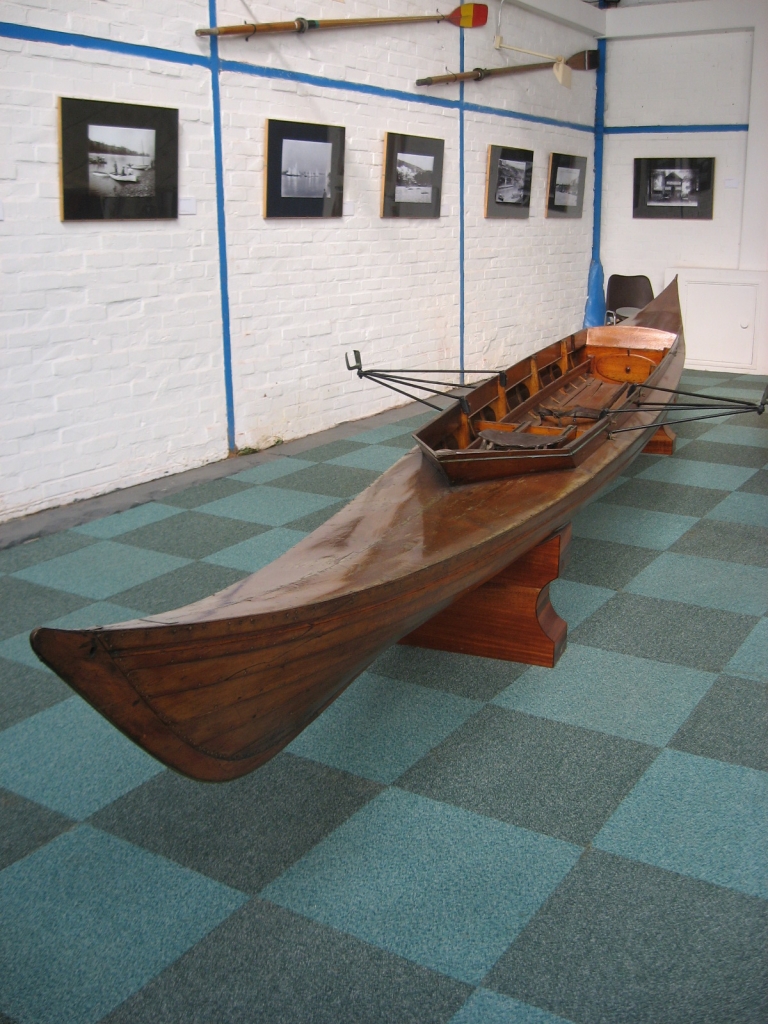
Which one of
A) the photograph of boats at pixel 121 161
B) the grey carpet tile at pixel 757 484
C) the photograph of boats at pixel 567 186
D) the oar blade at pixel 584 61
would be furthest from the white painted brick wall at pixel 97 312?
the oar blade at pixel 584 61

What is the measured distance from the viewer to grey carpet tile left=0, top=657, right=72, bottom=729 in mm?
2953

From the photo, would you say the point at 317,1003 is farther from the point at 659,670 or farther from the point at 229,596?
the point at 659,670

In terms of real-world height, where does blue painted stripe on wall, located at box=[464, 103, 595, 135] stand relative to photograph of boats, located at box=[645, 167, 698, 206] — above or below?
above

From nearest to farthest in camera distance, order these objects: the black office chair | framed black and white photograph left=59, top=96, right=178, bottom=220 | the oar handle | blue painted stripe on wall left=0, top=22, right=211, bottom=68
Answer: blue painted stripe on wall left=0, top=22, right=211, bottom=68
framed black and white photograph left=59, top=96, right=178, bottom=220
the oar handle
the black office chair

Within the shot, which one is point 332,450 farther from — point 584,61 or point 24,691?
point 584,61

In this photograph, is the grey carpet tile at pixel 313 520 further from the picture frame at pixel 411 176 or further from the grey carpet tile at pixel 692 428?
the picture frame at pixel 411 176

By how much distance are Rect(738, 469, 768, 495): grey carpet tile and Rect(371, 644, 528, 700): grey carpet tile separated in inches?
102

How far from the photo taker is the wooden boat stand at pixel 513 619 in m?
3.17

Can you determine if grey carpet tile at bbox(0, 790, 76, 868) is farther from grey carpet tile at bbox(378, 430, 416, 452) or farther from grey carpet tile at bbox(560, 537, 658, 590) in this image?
grey carpet tile at bbox(378, 430, 416, 452)

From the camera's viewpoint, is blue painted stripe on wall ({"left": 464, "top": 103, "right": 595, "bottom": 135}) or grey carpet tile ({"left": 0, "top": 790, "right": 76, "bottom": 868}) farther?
blue painted stripe on wall ({"left": 464, "top": 103, "right": 595, "bottom": 135})

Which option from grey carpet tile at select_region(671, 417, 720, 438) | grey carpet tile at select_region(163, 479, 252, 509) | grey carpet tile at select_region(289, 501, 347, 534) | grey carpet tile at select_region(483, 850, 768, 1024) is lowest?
grey carpet tile at select_region(483, 850, 768, 1024)

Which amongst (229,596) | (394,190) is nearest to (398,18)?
(394,190)

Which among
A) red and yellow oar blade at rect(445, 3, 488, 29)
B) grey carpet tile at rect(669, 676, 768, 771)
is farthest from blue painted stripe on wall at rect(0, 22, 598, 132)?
grey carpet tile at rect(669, 676, 768, 771)

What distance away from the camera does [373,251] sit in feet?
22.3
